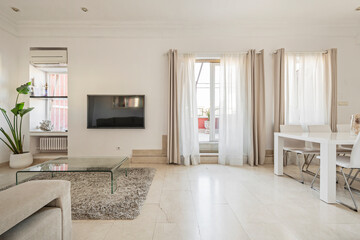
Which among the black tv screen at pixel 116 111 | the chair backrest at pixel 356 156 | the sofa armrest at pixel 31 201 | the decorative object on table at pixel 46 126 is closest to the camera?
the sofa armrest at pixel 31 201

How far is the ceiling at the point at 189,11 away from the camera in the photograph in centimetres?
323

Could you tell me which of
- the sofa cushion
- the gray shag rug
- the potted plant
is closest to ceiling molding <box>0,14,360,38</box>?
the potted plant

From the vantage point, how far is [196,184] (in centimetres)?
265

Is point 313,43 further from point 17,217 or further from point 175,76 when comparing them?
point 17,217

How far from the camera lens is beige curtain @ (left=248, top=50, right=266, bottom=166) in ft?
12.4

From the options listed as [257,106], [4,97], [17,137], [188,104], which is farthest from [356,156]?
[4,97]

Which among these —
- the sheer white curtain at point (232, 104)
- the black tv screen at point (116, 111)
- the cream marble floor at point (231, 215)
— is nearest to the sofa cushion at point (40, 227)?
the cream marble floor at point (231, 215)

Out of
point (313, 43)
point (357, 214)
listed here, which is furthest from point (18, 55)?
point (313, 43)

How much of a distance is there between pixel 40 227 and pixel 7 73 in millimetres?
4168

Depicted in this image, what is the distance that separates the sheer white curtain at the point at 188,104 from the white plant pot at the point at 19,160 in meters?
2.99

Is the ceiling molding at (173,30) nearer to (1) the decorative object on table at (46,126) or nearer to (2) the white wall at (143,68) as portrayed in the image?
(2) the white wall at (143,68)

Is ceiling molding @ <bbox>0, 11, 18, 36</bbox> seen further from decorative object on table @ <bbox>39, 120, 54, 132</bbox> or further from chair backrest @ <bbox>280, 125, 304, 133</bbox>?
chair backrest @ <bbox>280, 125, 304, 133</bbox>

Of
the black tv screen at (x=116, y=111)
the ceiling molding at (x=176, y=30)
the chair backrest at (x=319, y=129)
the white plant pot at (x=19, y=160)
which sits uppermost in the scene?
the ceiling molding at (x=176, y=30)

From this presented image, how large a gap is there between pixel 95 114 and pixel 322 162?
3842mm
